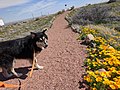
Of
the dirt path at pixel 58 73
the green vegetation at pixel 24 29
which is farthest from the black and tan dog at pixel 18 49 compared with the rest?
the green vegetation at pixel 24 29

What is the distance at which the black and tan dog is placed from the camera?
310 inches

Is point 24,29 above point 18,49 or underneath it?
underneath

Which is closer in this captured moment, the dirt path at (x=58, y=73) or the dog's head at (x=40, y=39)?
the dirt path at (x=58, y=73)

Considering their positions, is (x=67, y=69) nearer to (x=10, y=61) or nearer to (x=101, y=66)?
(x=101, y=66)

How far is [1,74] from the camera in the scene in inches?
332

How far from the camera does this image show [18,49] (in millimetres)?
7938

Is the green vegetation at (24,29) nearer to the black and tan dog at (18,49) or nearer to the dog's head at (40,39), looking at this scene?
the black and tan dog at (18,49)

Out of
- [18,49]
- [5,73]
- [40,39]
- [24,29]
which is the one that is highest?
[40,39]

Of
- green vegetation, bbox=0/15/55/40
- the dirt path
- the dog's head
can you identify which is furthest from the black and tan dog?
green vegetation, bbox=0/15/55/40

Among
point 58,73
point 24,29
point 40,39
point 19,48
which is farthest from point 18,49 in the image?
point 24,29

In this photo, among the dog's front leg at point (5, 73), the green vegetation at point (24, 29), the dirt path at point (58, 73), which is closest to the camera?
the dirt path at point (58, 73)

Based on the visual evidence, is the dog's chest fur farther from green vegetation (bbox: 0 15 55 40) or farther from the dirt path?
green vegetation (bbox: 0 15 55 40)

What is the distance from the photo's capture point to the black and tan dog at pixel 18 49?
25.8ft

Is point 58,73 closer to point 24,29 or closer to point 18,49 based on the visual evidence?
point 18,49
